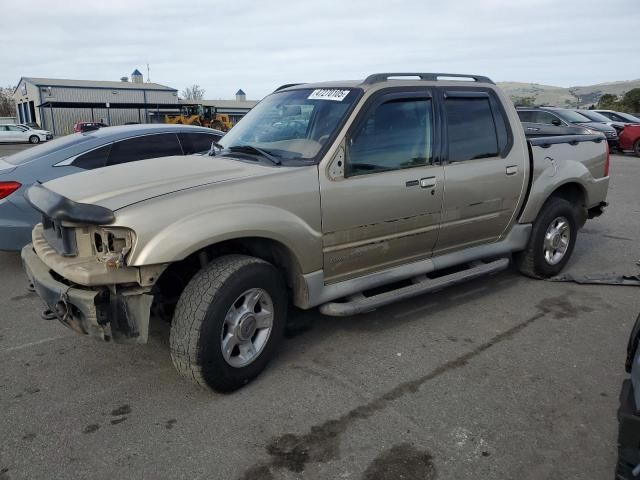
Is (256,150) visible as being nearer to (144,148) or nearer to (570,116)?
(144,148)

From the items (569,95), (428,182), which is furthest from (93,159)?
(569,95)

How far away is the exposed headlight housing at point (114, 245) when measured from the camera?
9.39ft

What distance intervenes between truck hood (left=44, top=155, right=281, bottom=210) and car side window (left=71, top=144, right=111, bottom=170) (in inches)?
81.0

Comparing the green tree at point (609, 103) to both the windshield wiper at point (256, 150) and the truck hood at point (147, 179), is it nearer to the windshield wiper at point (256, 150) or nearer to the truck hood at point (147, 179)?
the windshield wiper at point (256, 150)

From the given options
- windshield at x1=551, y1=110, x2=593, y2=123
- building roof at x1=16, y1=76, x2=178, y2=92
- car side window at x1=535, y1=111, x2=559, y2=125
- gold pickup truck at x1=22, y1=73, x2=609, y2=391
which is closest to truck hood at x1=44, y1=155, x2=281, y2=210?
gold pickup truck at x1=22, y1=73, x2=609, y2=391

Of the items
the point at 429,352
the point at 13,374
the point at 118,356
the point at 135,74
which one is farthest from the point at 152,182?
the point at 135,74

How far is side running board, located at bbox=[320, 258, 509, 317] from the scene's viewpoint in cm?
363

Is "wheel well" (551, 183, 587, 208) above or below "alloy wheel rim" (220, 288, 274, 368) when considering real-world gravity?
above

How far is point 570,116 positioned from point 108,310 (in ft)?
59.7

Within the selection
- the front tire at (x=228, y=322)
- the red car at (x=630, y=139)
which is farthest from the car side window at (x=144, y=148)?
the red car at (x=630, y=139)

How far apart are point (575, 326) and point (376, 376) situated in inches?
74.7

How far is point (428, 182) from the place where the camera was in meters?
4.02

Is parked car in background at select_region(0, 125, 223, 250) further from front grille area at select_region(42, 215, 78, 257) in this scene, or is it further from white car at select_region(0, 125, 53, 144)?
white car at select_region(0, 125, 53, 144)

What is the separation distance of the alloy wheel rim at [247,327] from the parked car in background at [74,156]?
295 cm
